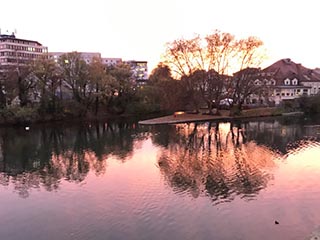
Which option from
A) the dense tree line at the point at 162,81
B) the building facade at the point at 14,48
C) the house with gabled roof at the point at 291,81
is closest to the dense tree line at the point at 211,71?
the dense tree line at the point at 162,81

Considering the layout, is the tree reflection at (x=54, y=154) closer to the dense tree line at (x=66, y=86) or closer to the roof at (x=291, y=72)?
the dense tree line at (x=66, y=86)

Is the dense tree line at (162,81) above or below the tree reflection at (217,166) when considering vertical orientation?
above

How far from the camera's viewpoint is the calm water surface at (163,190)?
1274cm

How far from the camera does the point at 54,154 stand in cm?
2927

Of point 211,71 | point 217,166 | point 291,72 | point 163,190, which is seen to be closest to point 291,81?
point 291,72

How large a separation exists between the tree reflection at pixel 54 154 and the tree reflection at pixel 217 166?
463 cm

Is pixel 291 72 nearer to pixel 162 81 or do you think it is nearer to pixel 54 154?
pixel 162 81

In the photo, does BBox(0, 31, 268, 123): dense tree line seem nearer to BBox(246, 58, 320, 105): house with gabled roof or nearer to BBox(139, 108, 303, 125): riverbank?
BBox(139, 108, 303, 125): riverbank

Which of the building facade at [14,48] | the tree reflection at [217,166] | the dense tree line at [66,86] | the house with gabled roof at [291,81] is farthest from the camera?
the building facade at [14,48]

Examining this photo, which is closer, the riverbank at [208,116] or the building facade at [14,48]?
the riverbank at [208,116]

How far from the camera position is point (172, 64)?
58469 mm

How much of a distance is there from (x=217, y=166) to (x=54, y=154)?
14.5 meters

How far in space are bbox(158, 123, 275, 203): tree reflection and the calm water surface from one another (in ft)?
0.19

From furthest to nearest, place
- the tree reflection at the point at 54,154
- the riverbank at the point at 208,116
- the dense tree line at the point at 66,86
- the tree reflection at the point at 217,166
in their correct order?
the dense tree line at the point at 66,86, the riverbank at the point at 208,116, the tree reflection at the point at 54,154, the tree reflection at the point at 217,166
